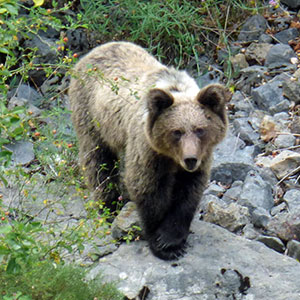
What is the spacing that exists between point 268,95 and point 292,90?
29 centimetres

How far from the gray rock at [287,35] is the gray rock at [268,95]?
0.98 m

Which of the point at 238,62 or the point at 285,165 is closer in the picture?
the point at 285,165

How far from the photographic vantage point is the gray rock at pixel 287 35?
31.6ft

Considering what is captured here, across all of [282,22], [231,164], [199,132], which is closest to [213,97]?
[199,132]

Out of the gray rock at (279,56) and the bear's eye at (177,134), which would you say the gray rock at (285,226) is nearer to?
the bear's eye at (177,134)

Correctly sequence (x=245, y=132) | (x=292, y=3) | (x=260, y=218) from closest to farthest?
(x=260, y=218), (x=245, y=132), (x=292, y=3)

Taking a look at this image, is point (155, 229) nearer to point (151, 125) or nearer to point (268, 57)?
point (151, 125)

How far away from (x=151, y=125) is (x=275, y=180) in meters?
2.17

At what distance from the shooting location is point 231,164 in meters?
7.66

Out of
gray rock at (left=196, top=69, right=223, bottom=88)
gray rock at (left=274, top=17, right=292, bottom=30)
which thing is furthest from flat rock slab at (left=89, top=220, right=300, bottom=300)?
gray rock at (left=274, top=17, right=292, bottom=30)

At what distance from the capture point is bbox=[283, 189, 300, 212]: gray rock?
7062 mm

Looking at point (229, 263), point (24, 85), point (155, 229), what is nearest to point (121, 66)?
point (155, 229)

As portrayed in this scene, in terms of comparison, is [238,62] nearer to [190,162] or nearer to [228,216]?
[228,216]

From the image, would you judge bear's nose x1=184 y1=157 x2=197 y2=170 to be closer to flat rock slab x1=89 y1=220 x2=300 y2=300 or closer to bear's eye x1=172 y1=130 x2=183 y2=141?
bear's eye x1=172 y1=130 x2=183 y2=141
